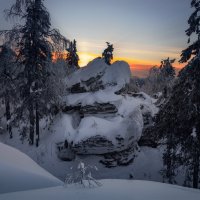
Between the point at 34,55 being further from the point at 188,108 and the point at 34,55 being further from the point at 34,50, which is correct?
the point at 188,108

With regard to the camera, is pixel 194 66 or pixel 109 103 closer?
pixel 194 66

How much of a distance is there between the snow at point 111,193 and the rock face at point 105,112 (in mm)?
18131

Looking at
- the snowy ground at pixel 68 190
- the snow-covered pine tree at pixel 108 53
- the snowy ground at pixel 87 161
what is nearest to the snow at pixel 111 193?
the snowy ground at pixel 68 190

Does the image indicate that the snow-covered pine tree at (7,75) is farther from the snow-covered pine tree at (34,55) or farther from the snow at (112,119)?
the snow at (112,119)

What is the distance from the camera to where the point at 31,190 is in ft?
12.8

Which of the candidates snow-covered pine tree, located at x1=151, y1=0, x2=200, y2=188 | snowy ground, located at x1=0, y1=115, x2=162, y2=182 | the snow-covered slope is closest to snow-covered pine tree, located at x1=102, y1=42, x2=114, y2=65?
snowy ground, located at x1=0, y1=115, x2=162, y2=182

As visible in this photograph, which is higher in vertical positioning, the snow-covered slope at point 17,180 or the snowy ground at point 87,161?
the snow-covered slope at point 17,180

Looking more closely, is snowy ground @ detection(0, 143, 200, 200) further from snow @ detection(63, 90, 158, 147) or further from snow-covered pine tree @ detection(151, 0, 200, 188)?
snow @ detection(63, 90, 158, 147)

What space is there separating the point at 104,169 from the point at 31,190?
19.5 m

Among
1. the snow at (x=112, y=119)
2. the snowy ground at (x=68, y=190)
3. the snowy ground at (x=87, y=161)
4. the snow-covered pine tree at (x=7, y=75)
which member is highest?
the snow-covered pine tree at (x=7, y=75)

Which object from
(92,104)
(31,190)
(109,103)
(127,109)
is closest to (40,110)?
Result: (92,104)

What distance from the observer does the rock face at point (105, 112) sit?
22688 mm

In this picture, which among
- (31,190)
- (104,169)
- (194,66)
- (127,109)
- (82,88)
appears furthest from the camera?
(82,88)

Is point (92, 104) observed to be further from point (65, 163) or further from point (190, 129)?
point (190, 129)
